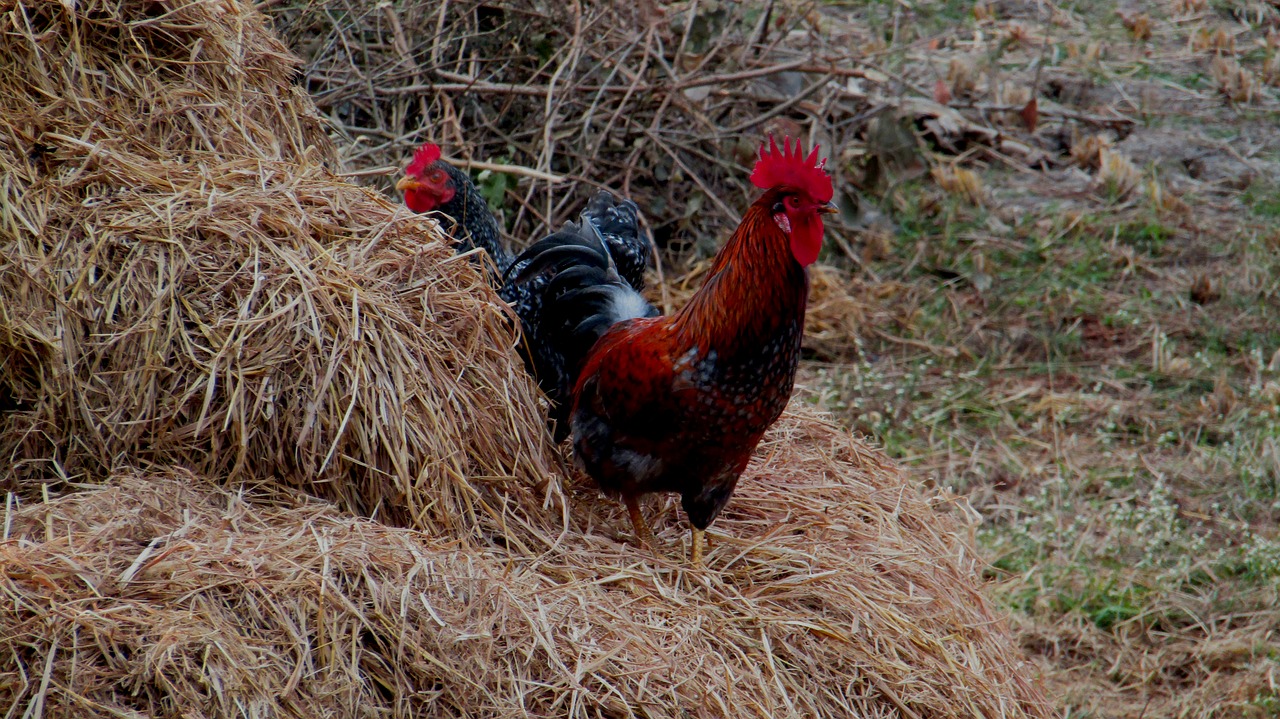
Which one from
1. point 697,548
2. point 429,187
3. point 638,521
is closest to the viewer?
point 697,548

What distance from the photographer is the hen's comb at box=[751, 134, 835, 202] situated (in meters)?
2.87

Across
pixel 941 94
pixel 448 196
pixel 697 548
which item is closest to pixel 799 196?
pixel 697 548

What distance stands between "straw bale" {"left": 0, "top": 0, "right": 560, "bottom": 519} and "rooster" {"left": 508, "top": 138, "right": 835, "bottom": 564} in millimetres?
234

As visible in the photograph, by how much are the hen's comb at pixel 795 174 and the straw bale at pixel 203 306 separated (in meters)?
0.81

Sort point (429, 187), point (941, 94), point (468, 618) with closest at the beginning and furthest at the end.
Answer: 1. point (468, 618)
2. point (429, 187)
3. point (941, 94)

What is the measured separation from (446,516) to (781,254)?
1050mm

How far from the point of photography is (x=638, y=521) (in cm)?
318

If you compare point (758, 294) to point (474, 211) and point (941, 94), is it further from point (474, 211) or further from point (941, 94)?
point (941, 94)

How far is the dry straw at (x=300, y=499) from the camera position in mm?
2148

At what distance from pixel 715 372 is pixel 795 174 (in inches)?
21.1

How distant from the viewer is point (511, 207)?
575cm

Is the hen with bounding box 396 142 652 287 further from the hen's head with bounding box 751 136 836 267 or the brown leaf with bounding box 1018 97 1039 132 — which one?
the brown leaf with bounding box 1018 97 1039 132

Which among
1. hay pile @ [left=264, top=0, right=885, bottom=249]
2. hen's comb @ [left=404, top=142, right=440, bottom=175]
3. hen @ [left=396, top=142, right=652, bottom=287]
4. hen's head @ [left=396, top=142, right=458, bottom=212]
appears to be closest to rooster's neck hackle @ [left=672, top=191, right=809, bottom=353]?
hen @ [left=396, top=142, right=652, bottom=287]

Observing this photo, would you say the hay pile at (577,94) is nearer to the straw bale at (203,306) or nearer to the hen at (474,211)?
the hen at (474,211)
